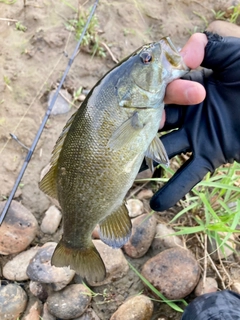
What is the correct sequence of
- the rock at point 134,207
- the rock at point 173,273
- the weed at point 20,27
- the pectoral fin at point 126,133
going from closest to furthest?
1. the pectoral fin at point 126,133
2. the rock at point 173,273
3. the rock at point 134,207
4. the weed at point 20,27

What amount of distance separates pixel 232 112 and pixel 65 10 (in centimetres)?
216

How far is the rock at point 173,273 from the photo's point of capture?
8.39 feet

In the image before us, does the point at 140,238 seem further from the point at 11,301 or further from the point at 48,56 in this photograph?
the point at 48,56

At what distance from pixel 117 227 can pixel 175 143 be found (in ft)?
1.96

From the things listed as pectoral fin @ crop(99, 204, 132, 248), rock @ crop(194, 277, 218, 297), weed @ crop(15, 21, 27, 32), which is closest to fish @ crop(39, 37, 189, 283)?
pectoral fin @ crop(99, 204, 132, 248)

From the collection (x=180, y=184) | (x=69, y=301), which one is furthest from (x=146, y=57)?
(x=69, y=301)

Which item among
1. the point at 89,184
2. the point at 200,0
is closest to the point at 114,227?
the point at 89,184

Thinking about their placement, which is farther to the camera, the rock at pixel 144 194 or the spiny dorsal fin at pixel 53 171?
the rock at pixel 144 194

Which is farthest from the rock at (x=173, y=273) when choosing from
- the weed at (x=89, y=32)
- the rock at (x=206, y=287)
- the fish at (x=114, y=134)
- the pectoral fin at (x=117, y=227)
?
the weed at (x=89, y=32)

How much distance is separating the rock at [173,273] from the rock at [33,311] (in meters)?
0.74

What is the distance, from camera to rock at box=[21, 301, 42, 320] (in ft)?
8.27

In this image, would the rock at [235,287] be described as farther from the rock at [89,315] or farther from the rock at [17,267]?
the rock at [17,267]

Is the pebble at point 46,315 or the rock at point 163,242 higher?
the rock at point 163,242

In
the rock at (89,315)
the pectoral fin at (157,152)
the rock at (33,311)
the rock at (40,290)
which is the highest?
the pectoral fin at (157,152)
